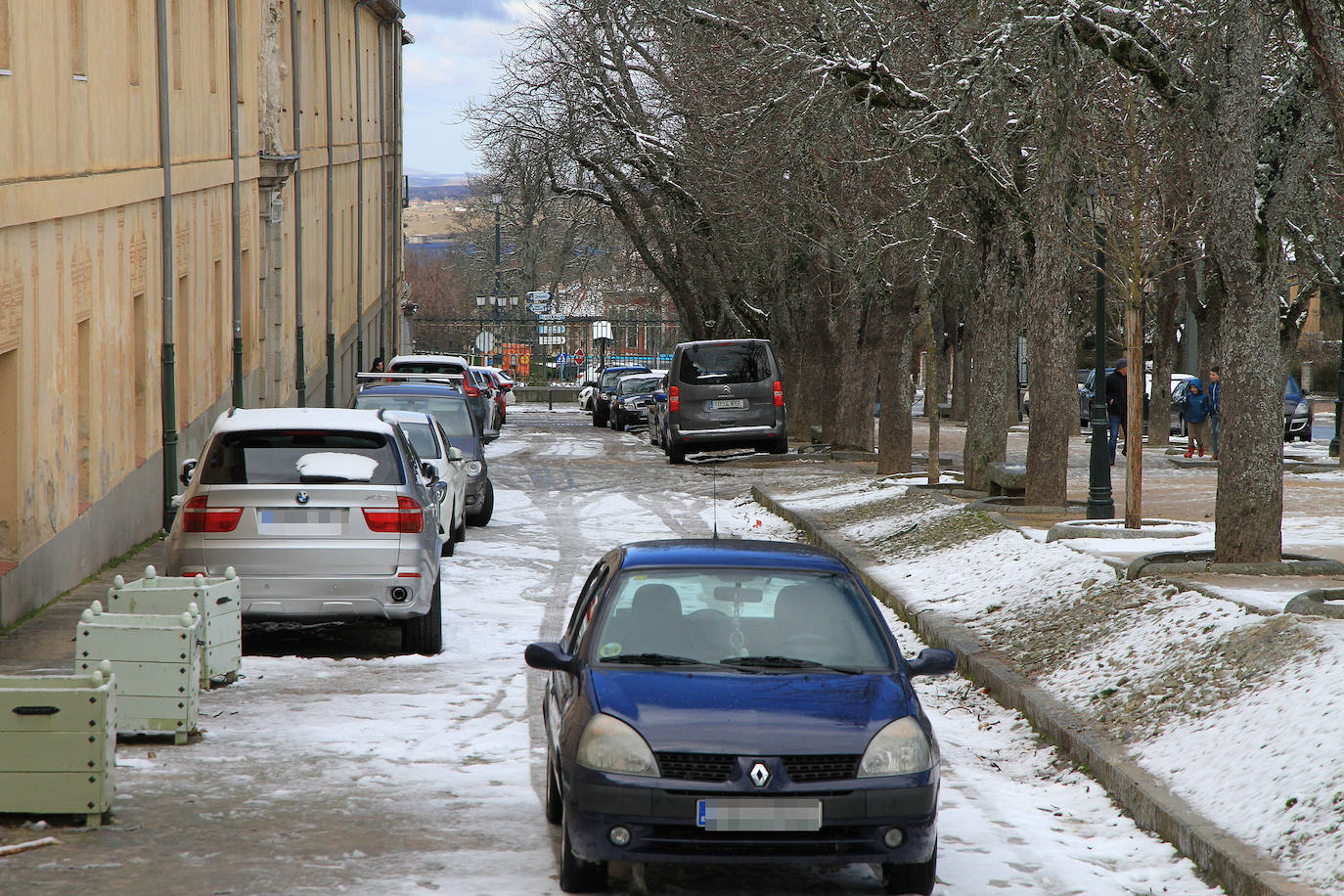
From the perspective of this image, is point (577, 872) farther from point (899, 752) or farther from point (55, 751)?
point (55, 751)

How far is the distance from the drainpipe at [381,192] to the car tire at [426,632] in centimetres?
4527

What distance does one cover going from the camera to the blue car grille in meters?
5.88

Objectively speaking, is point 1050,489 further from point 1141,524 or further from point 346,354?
point 346,354

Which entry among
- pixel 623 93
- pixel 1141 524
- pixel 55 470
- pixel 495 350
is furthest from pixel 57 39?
pixel 495 350

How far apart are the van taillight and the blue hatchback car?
420 cm

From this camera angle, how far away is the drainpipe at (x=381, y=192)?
55.5m

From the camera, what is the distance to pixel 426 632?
36.4 feet

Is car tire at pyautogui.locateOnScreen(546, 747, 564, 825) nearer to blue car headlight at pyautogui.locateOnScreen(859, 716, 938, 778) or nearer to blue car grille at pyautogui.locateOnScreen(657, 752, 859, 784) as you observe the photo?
blue car grille at pyautogui.locateOnScreen(657, 752, 859, 784)

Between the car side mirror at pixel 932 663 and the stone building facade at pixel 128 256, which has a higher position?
the stone building facade at pixel 128 256

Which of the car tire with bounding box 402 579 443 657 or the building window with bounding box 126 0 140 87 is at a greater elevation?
the building window with bounding box 126 0 140 87

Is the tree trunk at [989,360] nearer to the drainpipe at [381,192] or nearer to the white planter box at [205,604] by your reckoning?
the white planter box at [205,604]

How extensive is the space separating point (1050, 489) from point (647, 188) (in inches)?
1005

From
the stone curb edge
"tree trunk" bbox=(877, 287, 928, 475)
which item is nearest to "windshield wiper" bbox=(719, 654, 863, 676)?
the stone curb edge

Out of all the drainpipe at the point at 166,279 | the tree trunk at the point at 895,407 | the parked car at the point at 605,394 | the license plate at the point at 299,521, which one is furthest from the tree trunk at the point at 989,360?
the parked car at the point at 605,394
